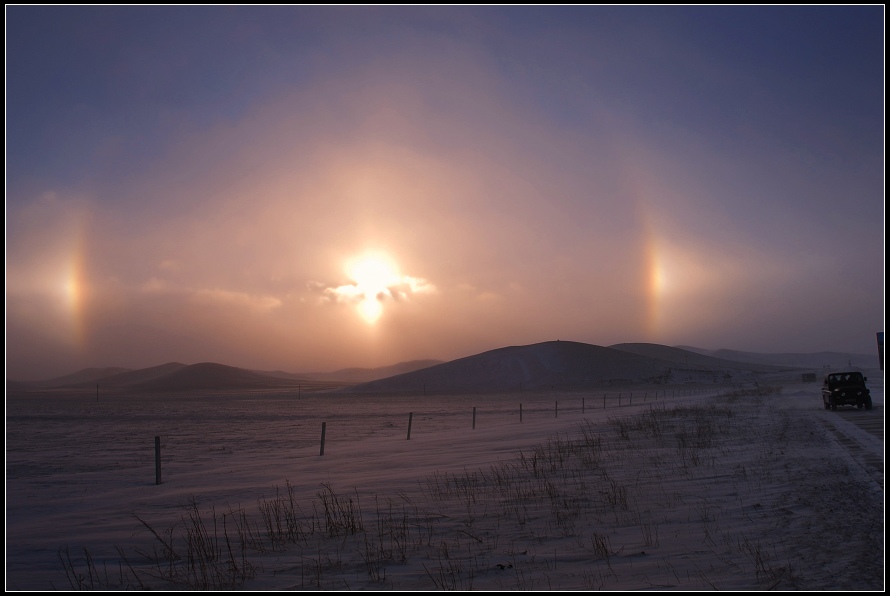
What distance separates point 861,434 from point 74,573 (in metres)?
24.1

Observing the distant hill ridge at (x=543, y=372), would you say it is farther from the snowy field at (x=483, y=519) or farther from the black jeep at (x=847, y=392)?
the snowy field at (x=483, y=519)

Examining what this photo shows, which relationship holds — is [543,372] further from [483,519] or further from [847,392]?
[483,519]

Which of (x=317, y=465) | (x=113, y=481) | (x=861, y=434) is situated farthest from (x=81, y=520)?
(x=861, y=434)

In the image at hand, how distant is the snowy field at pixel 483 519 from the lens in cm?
806

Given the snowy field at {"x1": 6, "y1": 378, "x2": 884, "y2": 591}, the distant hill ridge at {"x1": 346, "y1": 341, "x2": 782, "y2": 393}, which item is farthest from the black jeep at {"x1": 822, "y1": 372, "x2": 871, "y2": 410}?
the distant hill ridge at {"x1": 346, "y1": 341, "x2": 782, "y2": 393}

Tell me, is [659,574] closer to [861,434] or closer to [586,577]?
[586,577]

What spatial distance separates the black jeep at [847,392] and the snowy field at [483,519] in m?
15.5

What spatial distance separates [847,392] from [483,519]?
34.1 m

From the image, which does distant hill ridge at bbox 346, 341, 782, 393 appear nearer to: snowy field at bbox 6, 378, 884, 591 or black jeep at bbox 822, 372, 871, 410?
black jeep at bbox 822, 372, 871, 410

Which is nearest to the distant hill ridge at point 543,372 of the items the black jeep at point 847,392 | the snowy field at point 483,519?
the black jeep at point 847,392

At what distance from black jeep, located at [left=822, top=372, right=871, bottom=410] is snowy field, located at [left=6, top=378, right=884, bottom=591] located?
1554cm

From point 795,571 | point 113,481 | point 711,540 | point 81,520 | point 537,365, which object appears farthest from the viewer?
point 537,365

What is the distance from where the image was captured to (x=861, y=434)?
22609 millimetres

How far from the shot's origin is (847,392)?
36.9 metres
